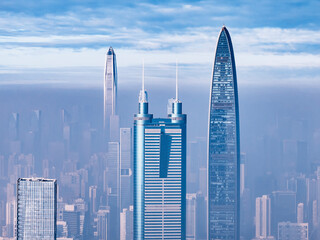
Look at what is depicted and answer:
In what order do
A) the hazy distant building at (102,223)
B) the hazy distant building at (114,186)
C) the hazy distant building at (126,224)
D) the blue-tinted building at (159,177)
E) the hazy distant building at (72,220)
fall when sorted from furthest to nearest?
the blue-tinted building at (159,177) < the hazy distant building at (126,224) < the hazy distant building at (114,186) < the hazy distant building at (102,223) < the hazy distant building at (72,220)

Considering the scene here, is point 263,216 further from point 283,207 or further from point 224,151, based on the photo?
point 224,151

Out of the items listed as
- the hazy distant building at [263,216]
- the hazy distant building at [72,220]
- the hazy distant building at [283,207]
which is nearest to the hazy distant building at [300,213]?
the hazy distant building at [283,207]

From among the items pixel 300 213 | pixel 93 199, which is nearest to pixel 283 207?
pixel 300 213

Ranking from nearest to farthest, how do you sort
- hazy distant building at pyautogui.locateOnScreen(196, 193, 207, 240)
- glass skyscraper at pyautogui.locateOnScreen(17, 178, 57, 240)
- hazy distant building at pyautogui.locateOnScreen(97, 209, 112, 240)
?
glass skyscraper at pyautogui.locateOnScreen(17, 178, 57, 240), hazy distant building at pyautogui.locateOnScreen(97, 209, 112, 240), hazy distant building at pyautogui.locateOnScreen(196, 193, 207, 240)

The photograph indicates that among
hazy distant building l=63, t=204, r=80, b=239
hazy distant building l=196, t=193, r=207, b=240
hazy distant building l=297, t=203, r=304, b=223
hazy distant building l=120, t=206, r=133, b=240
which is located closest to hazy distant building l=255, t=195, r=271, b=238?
hazy distant building l=297, t=203, r=304, b=223

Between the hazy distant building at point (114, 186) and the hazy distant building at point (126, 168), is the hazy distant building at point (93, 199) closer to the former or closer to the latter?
the hazy distant building at point (114, 186)

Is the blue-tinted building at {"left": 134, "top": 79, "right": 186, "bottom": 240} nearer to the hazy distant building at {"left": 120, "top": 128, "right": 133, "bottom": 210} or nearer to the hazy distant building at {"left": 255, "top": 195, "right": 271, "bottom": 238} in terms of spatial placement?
the hazy distant building at {"left": 120, "top": 128, "right": 133, "bottom": 210}
